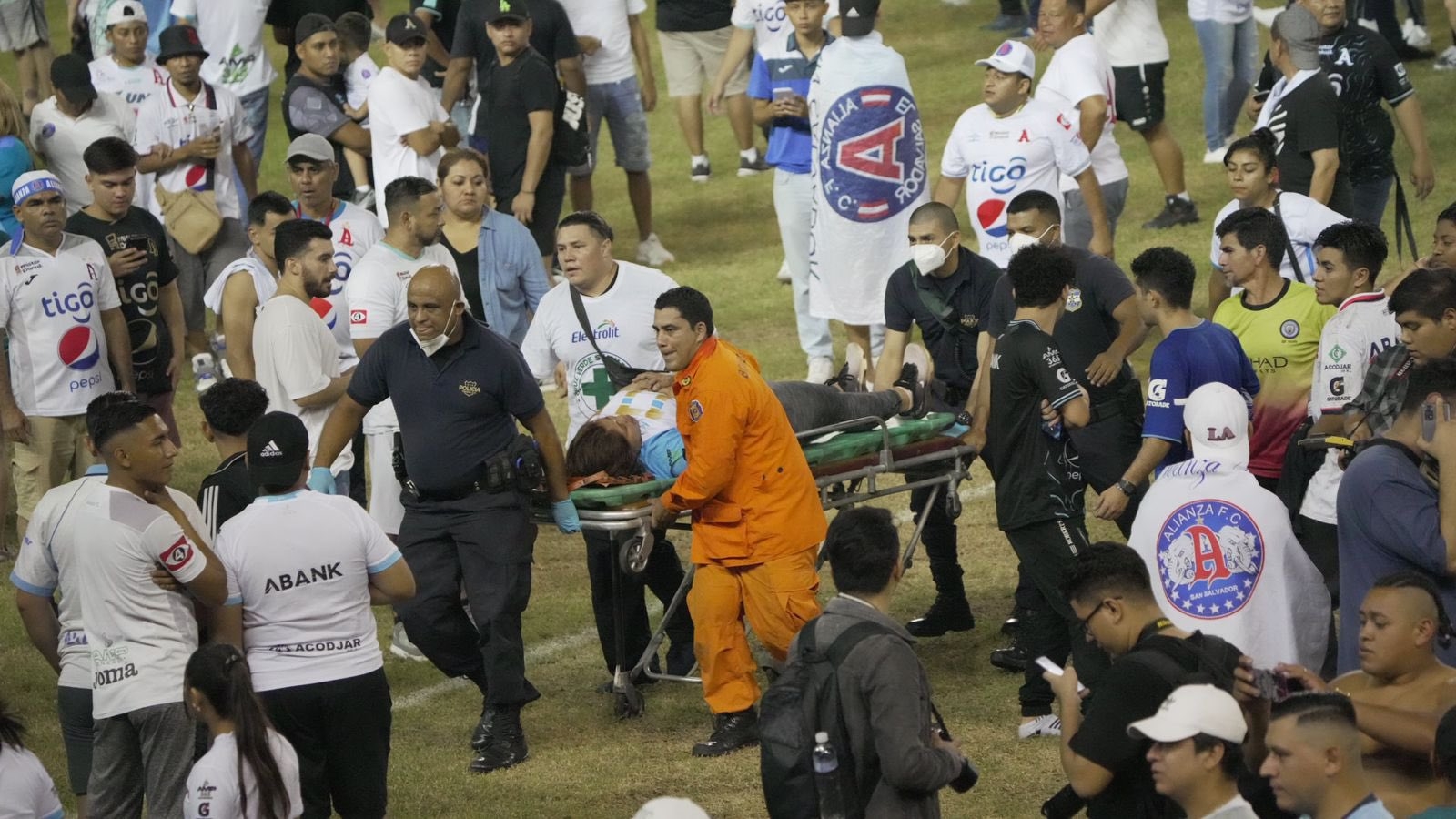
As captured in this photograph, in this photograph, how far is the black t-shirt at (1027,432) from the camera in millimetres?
7227

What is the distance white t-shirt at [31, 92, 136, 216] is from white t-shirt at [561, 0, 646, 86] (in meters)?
3.96

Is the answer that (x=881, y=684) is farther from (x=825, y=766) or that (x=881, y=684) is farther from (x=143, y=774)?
(x=143, y=774)

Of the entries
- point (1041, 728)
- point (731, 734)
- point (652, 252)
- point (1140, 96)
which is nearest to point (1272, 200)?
point (1041, 728)

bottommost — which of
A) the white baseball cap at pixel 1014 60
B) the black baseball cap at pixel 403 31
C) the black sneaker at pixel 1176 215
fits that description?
the black sneaker at pixel 1176 215

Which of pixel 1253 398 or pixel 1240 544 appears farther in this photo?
pixel 1253 398

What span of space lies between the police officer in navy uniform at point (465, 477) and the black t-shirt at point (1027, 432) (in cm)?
177

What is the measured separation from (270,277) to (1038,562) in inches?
155

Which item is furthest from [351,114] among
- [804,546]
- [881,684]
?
[881,684]

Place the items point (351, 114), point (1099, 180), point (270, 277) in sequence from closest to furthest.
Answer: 1. point (270, 277)
2. point (1099, 180)
3. point (351, 114)

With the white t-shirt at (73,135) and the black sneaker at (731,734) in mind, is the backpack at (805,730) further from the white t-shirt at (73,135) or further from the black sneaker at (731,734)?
the white t-shirt at (73,135)

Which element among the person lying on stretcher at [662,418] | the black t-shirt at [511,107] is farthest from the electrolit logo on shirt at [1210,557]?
the black t-shirt at [511,107]

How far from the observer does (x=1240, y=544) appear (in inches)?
244

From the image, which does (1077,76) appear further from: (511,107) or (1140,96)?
(511,107)

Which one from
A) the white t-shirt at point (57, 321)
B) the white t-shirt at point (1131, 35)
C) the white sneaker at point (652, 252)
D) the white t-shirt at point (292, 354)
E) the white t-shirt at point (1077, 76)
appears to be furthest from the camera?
the white sneaker at point (652, 252)
